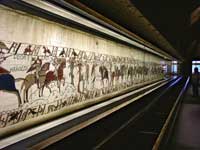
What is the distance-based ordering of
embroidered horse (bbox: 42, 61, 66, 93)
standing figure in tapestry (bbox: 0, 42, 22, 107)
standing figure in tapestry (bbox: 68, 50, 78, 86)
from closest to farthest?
1. standing figure in tapestry (bbox: 0, 42, 22, 107)
2. embroidered horse (bbox: 42, 61, 66, 93)
3. standing figure in tapestry (bbox: 68, 50, 78, 86)

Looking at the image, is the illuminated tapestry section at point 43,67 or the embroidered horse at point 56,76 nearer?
the illuminated tapestry section at point 43,67

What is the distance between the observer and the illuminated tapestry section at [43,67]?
457 cm

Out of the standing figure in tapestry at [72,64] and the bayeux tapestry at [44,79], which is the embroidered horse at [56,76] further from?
the standing figure in tapestry at [72,64]

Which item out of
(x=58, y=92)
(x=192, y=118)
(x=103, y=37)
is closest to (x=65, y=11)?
(x=58, y=92)

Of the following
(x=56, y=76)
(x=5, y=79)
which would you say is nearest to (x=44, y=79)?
(x=56, y=76)

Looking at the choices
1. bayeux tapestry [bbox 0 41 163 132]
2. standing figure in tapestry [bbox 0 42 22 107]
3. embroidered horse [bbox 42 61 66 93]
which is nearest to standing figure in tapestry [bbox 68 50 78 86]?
bayeux tapestry [bbox 0 41 163 132]

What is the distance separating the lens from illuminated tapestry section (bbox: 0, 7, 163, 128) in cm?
457

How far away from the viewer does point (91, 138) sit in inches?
262

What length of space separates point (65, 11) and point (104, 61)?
4744mm

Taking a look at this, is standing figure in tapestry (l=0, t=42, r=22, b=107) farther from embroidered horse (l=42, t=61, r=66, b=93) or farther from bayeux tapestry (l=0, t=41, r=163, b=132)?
embroidered horse (l=42, t=61, r=66, b=93)

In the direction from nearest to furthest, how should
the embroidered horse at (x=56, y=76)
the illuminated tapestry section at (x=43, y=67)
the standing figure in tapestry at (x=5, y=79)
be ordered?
the standing figure in tapestry at (x=5, y=79) < the illuminated tapestry section at (x=43, y=67) < the embroidered horse at (x=56, y=76)

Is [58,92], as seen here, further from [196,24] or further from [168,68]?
[168,68]

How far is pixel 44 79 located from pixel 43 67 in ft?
0.93

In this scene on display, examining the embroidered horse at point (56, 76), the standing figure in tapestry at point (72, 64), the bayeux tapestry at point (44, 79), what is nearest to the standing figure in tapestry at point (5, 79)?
the bayeux tapestry at point (44, 79)
